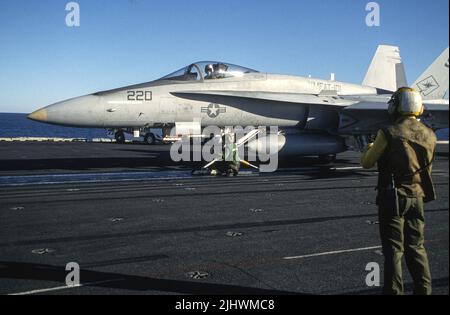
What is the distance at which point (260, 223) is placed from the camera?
7961 millimetres

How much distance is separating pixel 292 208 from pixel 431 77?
16813 mm

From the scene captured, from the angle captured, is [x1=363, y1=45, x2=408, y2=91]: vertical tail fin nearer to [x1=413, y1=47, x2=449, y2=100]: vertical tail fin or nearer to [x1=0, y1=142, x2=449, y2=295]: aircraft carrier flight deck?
[x1=413, y1=47, x2=449, y2=100]: vertical tail fin

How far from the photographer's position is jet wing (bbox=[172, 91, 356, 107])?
50.5 feet

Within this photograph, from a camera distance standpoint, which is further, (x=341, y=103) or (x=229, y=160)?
(x=341, y=103)

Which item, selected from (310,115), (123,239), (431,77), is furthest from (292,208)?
(431,77)

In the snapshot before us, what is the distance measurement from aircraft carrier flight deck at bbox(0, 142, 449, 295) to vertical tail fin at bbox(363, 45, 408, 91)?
12348 millimetres

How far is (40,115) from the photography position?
13742 mm

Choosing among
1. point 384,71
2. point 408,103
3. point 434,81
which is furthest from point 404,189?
point 384,71

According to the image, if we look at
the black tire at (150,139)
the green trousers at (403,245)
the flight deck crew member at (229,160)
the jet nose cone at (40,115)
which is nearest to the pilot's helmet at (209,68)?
the flight deck crew member at (229,160)

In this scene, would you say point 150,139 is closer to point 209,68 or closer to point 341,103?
point 209,68

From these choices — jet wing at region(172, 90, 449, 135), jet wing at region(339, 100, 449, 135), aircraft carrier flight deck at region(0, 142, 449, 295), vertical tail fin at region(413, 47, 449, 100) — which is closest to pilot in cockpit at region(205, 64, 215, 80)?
jet wing at region(172, 90, 449, 135)

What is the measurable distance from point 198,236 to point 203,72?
979cm

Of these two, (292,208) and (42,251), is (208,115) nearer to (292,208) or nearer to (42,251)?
(292,208)

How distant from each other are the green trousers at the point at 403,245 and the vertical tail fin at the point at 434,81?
67.6ft
